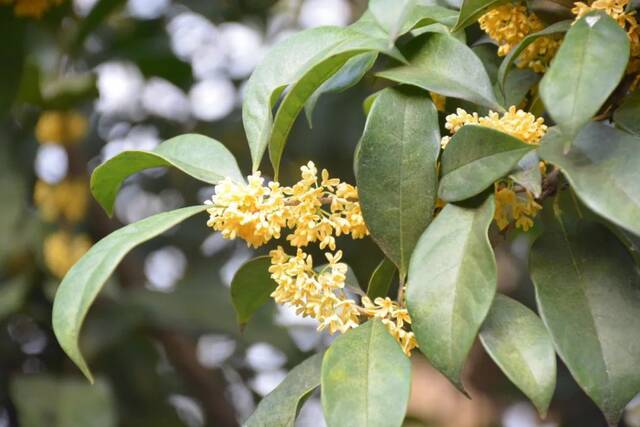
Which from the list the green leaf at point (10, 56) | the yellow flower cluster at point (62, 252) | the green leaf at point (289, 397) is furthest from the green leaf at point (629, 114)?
the yellow flower cluster at point (62, 252)

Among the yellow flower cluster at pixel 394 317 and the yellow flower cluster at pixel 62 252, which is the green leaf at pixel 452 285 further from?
the yellow flower cluster at pixel 62 252

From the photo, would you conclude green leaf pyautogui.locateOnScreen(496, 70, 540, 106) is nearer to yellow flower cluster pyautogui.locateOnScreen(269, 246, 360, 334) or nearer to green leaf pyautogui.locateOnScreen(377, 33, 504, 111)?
green leaf pyautogui.locateOnScreen(377, 33, 504, 111)

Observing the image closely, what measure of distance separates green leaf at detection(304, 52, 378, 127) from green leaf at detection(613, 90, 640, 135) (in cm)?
15

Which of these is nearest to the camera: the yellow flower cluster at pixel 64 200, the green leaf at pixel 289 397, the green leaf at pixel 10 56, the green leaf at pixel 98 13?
the green leaf at pixel 289 397

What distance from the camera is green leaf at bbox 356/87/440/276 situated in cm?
54

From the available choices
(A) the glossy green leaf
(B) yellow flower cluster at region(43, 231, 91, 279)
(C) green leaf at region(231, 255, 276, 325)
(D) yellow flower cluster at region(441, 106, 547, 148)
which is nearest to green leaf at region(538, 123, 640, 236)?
(D) yellow flower cluster at region(441, 106, 547, 148)

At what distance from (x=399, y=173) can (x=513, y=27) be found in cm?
13

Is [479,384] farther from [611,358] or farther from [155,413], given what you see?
[611,358]

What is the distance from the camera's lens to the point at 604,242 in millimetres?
538

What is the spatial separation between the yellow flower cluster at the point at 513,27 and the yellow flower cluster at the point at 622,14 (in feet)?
0.13

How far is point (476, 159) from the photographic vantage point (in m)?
0.51

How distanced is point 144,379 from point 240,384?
22 centimetres

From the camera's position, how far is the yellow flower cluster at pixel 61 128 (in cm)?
153

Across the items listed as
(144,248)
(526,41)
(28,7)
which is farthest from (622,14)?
(144,248)
